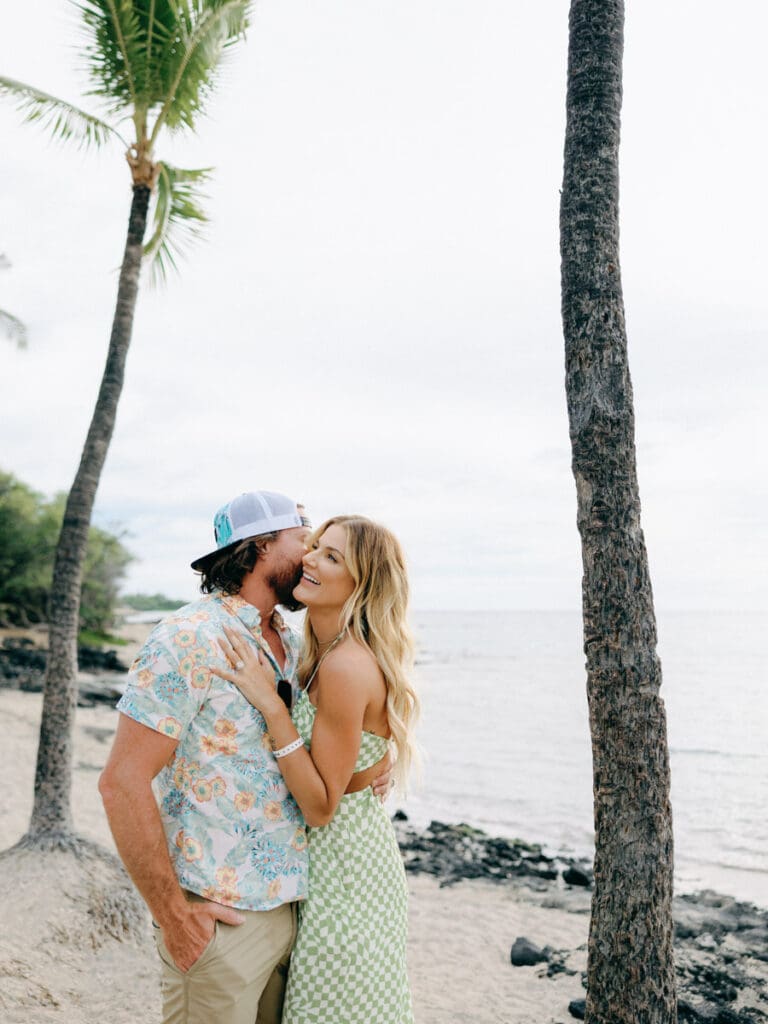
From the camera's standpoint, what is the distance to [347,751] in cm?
285

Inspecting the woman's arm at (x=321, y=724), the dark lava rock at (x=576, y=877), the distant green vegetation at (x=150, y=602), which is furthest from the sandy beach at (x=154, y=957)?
the distant green vegetation at (x=150, y=602)

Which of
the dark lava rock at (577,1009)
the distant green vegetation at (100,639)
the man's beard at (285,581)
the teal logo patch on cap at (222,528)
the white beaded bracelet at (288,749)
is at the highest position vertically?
the teal logo patch on cap at (222,528)

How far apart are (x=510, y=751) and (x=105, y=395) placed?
1783 centimetres

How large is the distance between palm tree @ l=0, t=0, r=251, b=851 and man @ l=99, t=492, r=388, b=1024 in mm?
4913

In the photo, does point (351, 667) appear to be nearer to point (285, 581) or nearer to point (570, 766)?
point (285, 581)

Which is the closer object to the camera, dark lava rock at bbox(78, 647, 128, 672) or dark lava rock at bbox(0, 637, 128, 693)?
dark lava rock at bbox(0, 637, 128, 693)

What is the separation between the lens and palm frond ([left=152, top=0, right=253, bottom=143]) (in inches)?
311

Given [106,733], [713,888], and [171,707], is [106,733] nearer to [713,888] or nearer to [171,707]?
[713,888]

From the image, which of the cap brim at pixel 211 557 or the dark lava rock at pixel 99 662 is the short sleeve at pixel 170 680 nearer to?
the cap brim at pixel 211 557

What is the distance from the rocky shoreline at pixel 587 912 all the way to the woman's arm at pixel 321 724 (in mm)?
4514

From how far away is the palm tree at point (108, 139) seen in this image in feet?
24.6

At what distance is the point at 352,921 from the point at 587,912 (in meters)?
7.51

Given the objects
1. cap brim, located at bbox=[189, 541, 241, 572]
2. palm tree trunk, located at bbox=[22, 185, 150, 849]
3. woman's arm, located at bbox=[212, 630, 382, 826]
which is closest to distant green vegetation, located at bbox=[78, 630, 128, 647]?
palm tree trunk, located at bbox=[22, 185, 150, 849]

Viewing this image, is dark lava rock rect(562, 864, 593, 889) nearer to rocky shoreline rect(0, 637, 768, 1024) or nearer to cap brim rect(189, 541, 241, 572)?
rocky shoreline rect(0, 637, 768, 1024)
